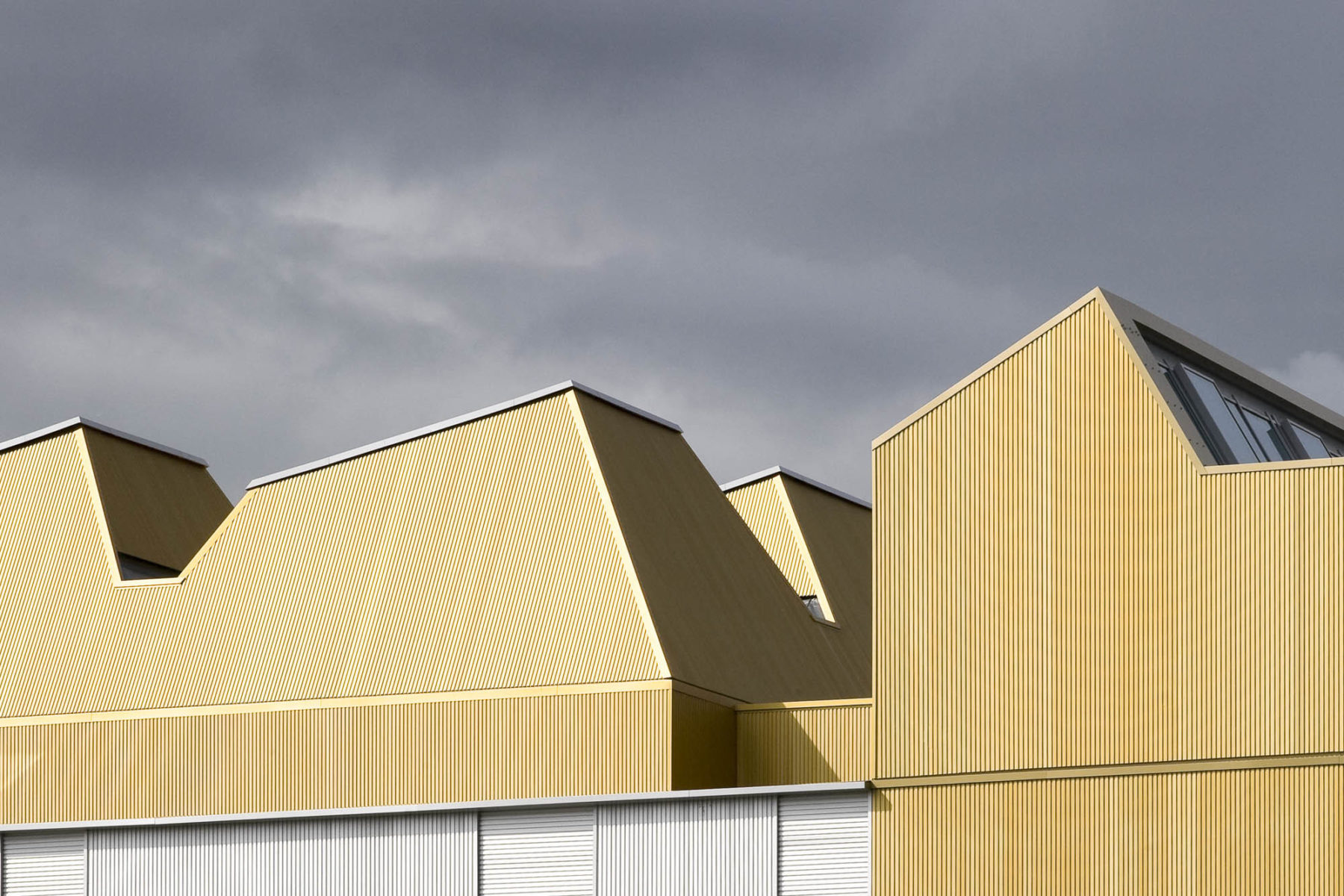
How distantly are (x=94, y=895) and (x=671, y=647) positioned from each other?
1245cm

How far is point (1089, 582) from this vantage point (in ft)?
110

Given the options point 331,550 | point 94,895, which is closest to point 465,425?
point 331,550

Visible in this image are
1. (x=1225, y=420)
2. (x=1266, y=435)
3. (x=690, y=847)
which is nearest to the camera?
(x=690, y=847)

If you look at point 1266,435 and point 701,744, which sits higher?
point 1266,435

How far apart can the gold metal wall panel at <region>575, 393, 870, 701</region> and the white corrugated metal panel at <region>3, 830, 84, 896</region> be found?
39.9ft

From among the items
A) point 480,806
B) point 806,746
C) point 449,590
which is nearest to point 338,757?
point 449,590

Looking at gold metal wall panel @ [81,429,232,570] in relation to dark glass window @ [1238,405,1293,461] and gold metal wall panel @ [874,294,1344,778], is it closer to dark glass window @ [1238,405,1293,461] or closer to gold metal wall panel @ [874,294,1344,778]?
gold metal wall panel @ [874,294,1344,778]

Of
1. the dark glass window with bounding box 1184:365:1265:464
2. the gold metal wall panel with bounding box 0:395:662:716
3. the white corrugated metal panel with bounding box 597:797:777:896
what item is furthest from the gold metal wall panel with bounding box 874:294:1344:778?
the gold metal wall panel with bounding box 0:395:662:716

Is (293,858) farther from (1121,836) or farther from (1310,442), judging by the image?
(1310,442)

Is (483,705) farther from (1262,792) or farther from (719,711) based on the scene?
(1262,792)

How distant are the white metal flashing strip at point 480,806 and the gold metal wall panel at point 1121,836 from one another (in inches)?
53.7

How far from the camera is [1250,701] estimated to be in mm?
31859

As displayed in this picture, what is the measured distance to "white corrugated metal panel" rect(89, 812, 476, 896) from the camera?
36188mm

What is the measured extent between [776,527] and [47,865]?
24.9 metres
